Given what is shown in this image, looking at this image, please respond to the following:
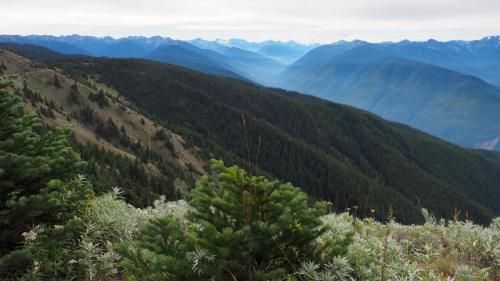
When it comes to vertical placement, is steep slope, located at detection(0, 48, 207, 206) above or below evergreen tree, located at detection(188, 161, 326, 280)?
below

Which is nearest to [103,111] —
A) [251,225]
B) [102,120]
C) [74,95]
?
[102,120]

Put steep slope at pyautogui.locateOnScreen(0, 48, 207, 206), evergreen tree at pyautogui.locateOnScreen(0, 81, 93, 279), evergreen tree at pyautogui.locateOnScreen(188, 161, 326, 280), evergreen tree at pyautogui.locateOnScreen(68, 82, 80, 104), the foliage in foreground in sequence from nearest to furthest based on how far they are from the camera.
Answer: evergreen tree at pyautogui.locateOnScreen(188, 161, 326, 280) < the foliage in foreground < evergreen tree at pyautogui.locateOnScreen(0, 81, 93, 279) < steep slope at pyautogui.locateOnScreen(0, 48, 207, 206) < evergreen tree at pyautogui.locateOnScreen(68, 82, 80, 104)

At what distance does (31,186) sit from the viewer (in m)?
6.76

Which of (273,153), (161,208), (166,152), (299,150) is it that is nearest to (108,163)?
(166,152)

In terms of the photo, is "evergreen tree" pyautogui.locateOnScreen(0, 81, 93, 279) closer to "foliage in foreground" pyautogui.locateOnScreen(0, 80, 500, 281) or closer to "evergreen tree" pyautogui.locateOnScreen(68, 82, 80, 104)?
"foliage in foreground" pyautogui.locateOnScreen(0, 80, 500, 281)

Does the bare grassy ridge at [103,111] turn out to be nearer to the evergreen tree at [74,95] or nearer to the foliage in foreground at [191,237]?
the evergreen tree at [74,95]

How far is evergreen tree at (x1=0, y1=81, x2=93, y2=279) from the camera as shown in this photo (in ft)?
20.1

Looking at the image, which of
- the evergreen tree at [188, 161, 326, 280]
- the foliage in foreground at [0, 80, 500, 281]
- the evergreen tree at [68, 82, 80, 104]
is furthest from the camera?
the evergreen tree at [68, 82, 80, 104]

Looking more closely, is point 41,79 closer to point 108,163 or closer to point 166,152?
point 166,152

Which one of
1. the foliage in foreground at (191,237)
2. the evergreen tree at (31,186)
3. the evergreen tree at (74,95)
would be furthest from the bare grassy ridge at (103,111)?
the foliage in foreground at (191,237)

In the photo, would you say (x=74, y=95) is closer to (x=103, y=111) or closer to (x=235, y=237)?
(x=103, y=111)

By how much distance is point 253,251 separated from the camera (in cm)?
521

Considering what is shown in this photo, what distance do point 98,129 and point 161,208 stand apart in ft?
403

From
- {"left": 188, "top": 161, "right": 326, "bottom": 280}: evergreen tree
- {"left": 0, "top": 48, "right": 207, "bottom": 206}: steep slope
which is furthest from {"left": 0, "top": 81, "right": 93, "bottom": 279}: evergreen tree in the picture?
{"left": 0, "top": 48, "right": 207, "bottom": 206}: steep slope
